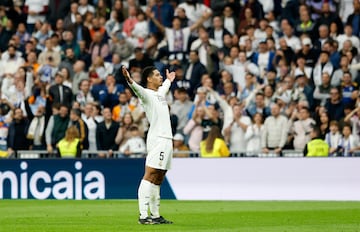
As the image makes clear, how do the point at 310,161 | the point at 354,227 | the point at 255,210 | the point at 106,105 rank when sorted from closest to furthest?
the point at 354,227, the point at 255,210, the point at 310,161, the point at 106,105

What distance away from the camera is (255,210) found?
21.2 metres

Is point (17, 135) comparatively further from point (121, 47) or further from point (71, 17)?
point (71, 17)

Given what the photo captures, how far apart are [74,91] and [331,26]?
289 inches

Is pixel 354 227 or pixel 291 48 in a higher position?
pixel 291 48

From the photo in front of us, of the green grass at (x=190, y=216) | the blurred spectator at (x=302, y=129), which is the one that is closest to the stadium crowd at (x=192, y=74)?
the blurred spectator at (x=302, y=129)

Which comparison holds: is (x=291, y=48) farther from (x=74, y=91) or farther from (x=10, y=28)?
(x=10, y=28)

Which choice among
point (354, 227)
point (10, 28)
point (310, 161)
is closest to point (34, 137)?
point (10, 28)

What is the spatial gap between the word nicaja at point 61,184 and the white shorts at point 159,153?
9291 mm

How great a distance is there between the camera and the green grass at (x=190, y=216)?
16.6 meters

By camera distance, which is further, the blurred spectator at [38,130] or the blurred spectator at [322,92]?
the blurred spectator at [38,130]

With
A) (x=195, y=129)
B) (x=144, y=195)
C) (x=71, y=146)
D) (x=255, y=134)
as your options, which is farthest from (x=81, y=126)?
(x=144, y=195)

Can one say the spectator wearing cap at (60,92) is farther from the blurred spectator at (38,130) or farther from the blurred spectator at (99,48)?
the blurred spectator at (99,48)

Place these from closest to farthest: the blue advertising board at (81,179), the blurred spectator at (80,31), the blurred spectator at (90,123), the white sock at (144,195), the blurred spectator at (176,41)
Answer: the white sock at (144,195) < the blue advertising board at (81,179) < the blurred spectator at (90,123) < the blurred spectator at (176,41) < the blurred spectator at (80,31)

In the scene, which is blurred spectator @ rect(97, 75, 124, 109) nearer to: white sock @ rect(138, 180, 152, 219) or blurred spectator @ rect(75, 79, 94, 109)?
blurred spectator @ rect(75, 79, 94, 109)
